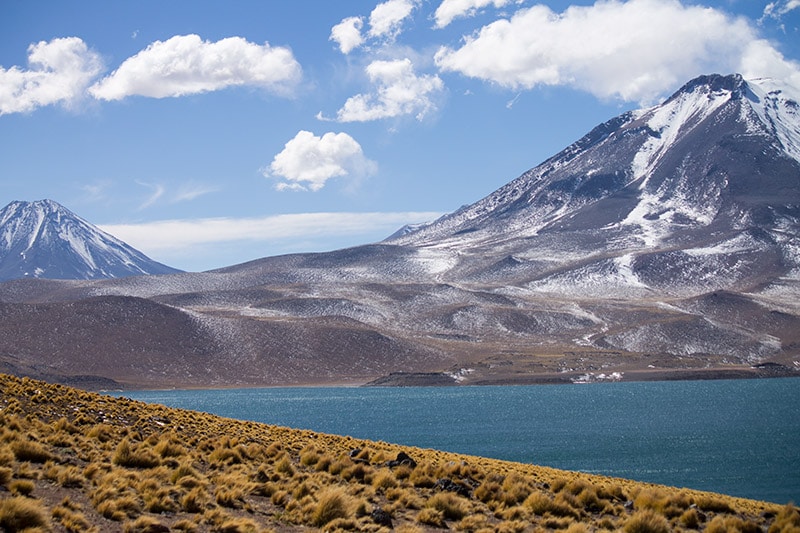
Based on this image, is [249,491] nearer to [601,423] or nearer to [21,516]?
[21,516]

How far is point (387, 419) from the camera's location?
8925cm

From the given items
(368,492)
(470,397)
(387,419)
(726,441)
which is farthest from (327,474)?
(470,397)

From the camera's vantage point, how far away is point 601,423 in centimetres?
8025

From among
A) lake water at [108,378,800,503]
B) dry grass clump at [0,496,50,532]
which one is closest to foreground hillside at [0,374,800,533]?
dry grass clump at [0,496,50,532]

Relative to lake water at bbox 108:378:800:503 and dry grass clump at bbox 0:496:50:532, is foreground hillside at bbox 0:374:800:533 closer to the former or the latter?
dry grass clump at bbox 0:496:50:532

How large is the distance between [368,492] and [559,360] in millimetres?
155887

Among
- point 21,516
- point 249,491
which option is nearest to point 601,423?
point 249,491

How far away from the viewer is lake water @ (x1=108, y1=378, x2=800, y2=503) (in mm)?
51688

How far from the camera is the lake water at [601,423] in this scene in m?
51.7

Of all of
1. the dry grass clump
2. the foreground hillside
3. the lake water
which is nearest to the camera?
the dry grass clump

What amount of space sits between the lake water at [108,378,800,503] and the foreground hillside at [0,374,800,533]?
94.2ft

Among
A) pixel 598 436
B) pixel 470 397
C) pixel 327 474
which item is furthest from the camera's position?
pixel 470 397

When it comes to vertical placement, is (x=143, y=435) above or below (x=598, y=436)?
above

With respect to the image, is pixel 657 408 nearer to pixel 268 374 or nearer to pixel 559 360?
pixel 559 360
